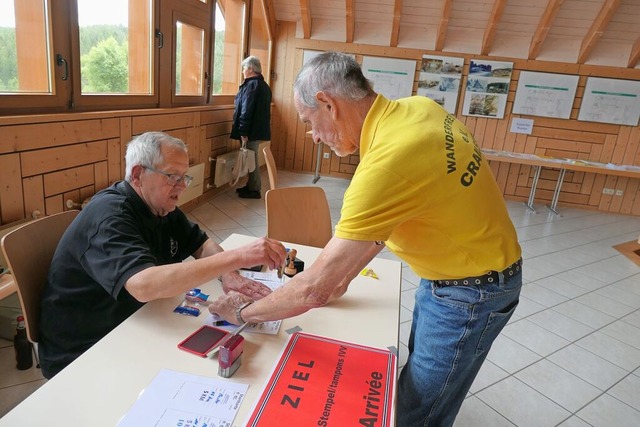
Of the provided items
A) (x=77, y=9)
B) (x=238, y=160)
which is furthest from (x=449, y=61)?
(x=77, y=9)

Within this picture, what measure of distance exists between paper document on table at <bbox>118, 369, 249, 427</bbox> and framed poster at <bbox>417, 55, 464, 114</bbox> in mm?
5949

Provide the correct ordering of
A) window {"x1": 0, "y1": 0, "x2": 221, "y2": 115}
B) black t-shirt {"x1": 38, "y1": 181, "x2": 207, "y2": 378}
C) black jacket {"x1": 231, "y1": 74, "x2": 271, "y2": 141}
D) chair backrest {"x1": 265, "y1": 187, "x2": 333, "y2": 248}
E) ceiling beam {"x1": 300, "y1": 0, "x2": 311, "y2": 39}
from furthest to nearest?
ceiling beam {"x1": 300, "y1": 0, "x2": 311, "y2": 39}, black jacket {"x1": 231, "y1": 74, "x2": 271, "y2": 141}, window {"x1": 0, "y1": 0, "x2": 221, "y2": 115}, chair backrest {"x1": 265, "y1": 187, "x2": 333, "y2": 248}, black t-shirt {"x1": 38, "y1": 181, "x2": 207, "y2": 378}

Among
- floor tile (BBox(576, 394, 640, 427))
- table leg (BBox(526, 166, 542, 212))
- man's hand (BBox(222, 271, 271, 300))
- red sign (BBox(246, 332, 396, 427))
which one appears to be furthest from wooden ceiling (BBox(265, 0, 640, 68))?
red sign (BBox(246, 332, 396, 427))

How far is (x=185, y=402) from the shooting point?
902 millimetres

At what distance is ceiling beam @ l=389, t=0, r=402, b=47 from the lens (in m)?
5.59

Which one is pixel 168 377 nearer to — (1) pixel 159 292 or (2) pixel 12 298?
(1) pixel 159 292

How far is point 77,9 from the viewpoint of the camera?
2672 millimetres

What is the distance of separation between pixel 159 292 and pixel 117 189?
0.41m

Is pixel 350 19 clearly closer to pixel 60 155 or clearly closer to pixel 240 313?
pixel 60 155

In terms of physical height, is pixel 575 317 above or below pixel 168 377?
below

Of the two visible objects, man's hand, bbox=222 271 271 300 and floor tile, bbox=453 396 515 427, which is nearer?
man's hand, bbox=222 271 271 300

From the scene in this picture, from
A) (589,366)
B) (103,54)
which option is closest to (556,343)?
(589,366)

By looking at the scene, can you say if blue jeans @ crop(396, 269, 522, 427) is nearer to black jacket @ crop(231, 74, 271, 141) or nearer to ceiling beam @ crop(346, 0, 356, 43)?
black jacket @ crop(231, 74, 271, 141)

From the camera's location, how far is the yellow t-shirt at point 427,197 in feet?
→ 3.19
